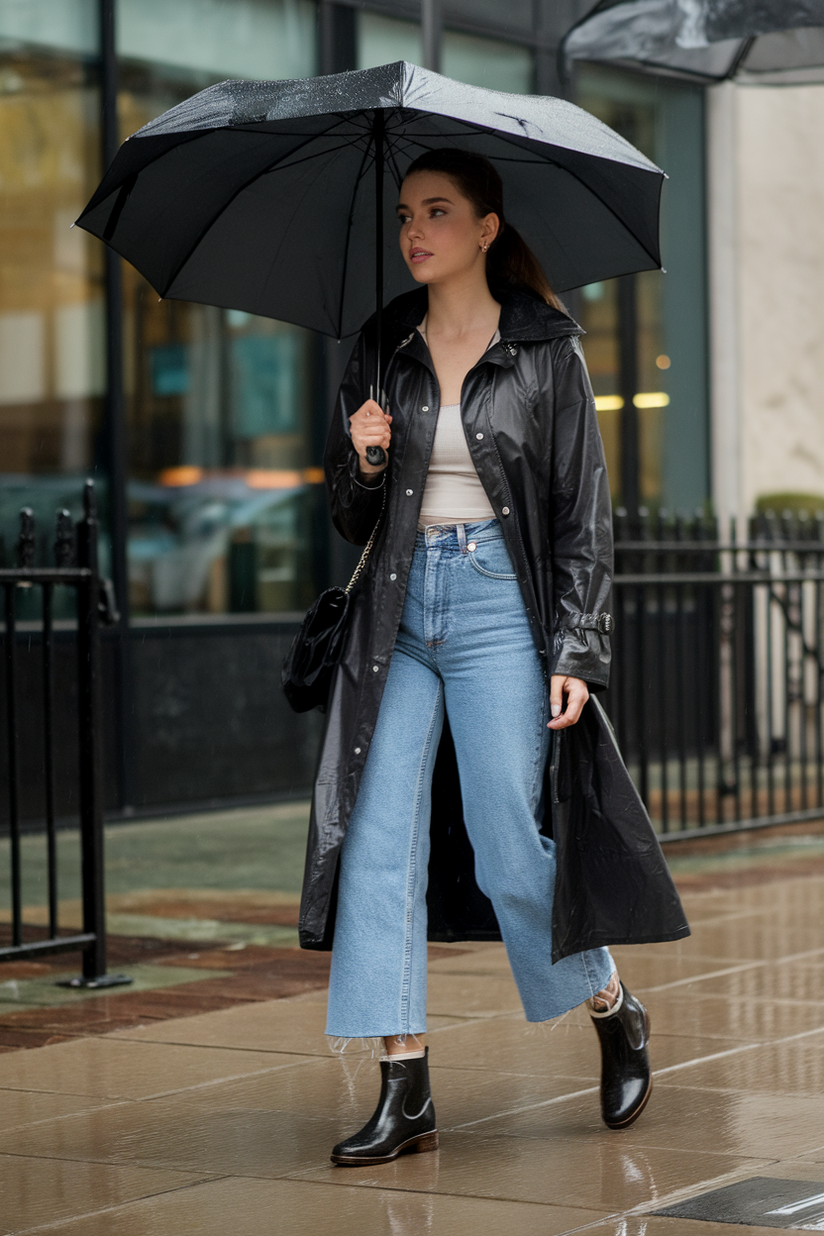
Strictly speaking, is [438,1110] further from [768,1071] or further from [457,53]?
[457,53]

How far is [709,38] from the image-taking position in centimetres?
812

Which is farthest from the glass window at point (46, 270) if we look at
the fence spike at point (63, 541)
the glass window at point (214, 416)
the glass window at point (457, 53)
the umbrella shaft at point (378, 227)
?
the umbrella shaft at point (378, 227)

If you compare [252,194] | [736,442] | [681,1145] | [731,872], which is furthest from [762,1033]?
[736,442]

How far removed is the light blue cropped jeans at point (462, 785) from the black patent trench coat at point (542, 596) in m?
0.04

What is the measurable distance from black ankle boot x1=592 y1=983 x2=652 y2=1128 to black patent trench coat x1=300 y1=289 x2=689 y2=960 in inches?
9.0

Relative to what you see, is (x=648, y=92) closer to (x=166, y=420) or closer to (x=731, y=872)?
(x=166, y=420)

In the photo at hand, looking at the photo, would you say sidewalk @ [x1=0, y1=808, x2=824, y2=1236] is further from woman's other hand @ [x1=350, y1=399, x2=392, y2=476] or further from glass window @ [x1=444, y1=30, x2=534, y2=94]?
glass window @ [x1=444, y1=30, x2=534, y2=94]

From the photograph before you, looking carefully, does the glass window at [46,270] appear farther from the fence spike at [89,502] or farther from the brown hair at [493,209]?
the brown hair at [493,209]

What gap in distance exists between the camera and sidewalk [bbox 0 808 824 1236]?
3.68 metres

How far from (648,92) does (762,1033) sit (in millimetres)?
9739

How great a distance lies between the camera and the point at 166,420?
1067 cm

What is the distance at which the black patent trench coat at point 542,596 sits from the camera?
13.5 ft

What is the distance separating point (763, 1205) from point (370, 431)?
1688mm

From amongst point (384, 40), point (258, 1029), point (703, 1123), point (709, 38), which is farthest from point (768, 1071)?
point (384, 40)
